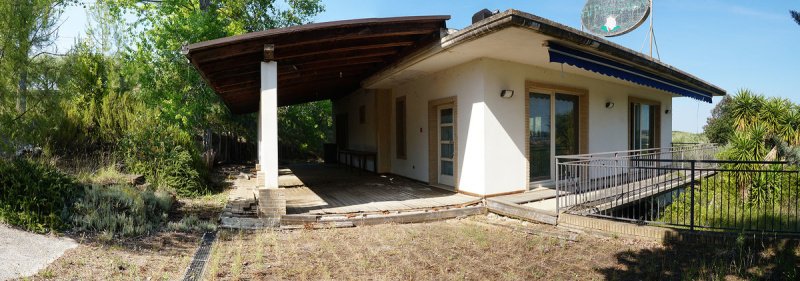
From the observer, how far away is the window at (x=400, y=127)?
11531 millimetres

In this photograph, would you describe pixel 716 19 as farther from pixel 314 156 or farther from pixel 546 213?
pixel 314 156

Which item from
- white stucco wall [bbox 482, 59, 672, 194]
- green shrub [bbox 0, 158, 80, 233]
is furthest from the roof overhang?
green shrub [bbox 0, 158, 80, 233]

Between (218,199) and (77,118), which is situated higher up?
(77,118)

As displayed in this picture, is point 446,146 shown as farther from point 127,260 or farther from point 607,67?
point 127,260

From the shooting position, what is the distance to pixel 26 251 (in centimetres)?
442

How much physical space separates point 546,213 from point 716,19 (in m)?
7.69

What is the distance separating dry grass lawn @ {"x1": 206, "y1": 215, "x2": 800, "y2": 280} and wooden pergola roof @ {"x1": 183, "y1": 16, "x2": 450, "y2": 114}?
2701 millimetres

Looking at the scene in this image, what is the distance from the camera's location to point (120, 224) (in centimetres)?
568

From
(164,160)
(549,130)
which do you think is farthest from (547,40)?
(164,160)

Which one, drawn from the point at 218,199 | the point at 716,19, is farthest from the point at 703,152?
the point at 218,199

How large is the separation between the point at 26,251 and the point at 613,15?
11858 mm

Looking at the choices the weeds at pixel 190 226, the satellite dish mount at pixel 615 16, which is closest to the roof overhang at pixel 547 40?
the satellite dish mount at pixel 615 16

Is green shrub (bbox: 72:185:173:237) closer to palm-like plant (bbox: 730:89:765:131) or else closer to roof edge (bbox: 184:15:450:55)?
roof edge (bbox: 184:15:450:55)

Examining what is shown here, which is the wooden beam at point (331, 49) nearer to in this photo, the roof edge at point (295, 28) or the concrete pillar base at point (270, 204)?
the roof edge at point (295, 28)
